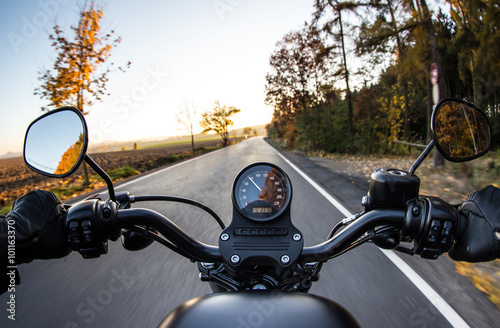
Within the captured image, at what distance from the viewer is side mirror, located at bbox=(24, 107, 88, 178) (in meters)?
1.29

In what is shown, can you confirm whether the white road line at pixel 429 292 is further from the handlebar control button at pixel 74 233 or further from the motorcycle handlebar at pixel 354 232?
the handlebar control button at pixel 74 233

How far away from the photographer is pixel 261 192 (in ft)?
4.75

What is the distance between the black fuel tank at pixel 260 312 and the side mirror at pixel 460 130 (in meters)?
0.90

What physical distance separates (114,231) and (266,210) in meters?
0.64

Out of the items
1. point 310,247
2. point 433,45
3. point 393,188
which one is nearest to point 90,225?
point 310,247

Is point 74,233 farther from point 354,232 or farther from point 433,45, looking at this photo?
point 433,45

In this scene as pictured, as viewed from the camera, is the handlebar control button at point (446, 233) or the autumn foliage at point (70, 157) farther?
the autumn foliage at point (70, 157)

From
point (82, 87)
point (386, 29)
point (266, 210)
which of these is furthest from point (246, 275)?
point (386, 29)

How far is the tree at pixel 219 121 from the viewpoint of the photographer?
47.9 meters

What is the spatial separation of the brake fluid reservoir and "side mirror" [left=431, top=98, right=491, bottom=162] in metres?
0.21

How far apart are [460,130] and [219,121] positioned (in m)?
50.3

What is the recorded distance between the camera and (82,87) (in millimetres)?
9430

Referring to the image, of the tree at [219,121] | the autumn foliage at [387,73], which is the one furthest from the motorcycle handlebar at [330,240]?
the tree at [219,121]

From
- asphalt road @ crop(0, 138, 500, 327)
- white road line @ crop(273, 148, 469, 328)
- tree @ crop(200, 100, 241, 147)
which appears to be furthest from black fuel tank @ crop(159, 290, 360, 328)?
tree @ crop(200, 100, 241, 147)
